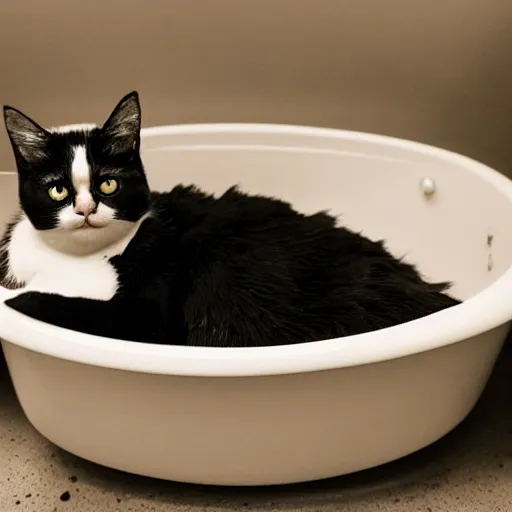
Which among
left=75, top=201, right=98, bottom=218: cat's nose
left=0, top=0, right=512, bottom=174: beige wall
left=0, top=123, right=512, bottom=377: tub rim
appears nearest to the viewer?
left=0, top=123, right=512, bottom=377: tub rim

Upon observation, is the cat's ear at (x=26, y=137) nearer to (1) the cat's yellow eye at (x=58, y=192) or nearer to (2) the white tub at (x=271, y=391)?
(1) the cat's yellow eye at (x=58, y=192)

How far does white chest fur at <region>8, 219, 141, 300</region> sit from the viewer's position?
1.11m

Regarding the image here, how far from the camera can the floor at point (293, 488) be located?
117 cm

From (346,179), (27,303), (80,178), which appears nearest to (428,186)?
(346,179)

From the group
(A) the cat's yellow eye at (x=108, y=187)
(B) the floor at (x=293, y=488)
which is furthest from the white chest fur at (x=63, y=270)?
(B) the floor at (x=293, y=488)

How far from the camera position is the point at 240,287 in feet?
3.84

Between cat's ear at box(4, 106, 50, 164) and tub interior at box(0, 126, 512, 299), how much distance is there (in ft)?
1.67

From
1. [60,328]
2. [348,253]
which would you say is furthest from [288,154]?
[60,328]

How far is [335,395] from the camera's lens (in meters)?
0.99

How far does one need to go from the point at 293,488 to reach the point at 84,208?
2.03ft

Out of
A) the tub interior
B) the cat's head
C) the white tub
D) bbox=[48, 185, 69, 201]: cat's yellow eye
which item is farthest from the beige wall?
bbox=[48, 185, 69, 201]: cat's yellow eye

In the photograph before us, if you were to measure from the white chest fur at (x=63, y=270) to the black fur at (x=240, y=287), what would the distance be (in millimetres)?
26

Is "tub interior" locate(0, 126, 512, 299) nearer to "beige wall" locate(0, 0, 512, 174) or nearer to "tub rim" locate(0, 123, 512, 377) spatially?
"beige wall" locate(0, 0, 512, 174)

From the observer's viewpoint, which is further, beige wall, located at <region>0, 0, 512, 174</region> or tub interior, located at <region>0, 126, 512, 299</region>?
A: beige wall, located at <region>0, 0, 512, 174</region>
